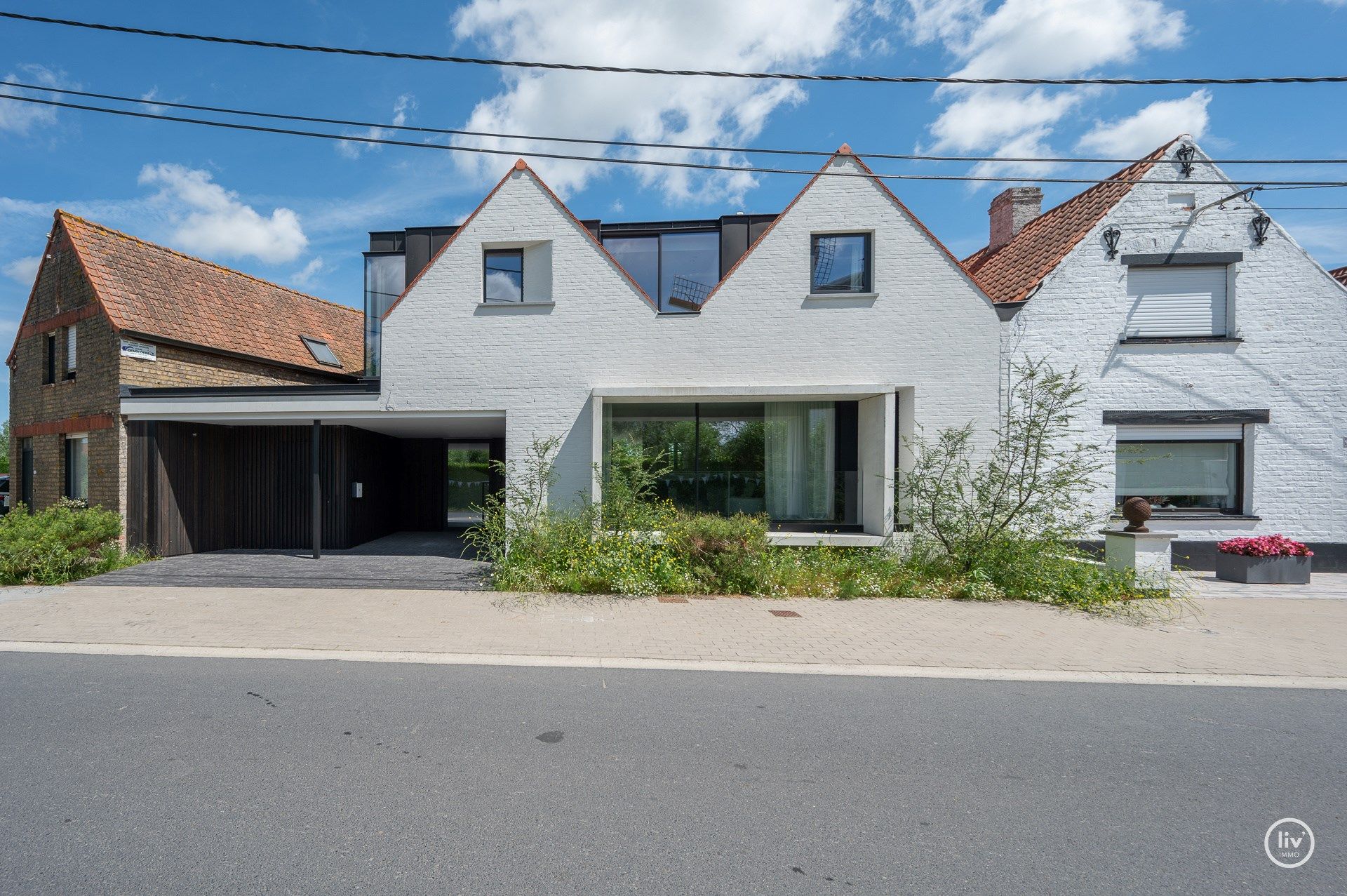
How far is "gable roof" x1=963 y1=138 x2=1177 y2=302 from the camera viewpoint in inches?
421

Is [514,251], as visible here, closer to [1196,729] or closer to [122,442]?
[122,442]

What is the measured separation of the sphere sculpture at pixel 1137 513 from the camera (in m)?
8.84

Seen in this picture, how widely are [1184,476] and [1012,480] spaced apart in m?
3.96

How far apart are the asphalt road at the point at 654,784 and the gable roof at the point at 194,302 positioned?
911 cm

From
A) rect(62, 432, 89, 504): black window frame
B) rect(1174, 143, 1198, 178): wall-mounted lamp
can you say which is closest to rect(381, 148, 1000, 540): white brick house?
rect(1174, 143, 1198, 178): wall-mounted lamp

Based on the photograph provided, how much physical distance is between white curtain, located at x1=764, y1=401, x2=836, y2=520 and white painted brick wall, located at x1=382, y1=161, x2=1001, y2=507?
0.77 metres

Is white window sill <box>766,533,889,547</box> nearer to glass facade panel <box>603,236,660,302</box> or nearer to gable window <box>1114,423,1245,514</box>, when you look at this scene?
gable window <box>1114,423,1245,514</box>

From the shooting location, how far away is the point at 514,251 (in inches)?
420

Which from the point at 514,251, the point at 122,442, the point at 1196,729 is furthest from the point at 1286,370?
the point at 122,442

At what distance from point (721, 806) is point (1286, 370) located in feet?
41.6

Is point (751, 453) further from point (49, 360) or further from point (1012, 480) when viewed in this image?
point (49, 360)

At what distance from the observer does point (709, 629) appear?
7.02 meters

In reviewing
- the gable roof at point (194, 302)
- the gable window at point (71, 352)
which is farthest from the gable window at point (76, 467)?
the gable roof at point (194, 302)

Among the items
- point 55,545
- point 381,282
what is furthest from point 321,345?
point 55,545
